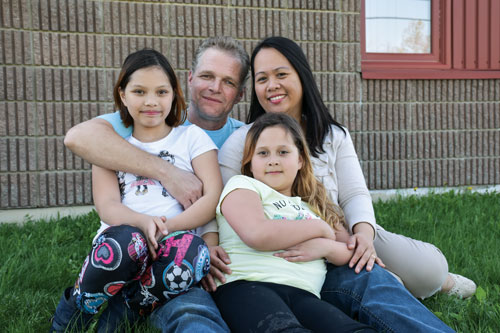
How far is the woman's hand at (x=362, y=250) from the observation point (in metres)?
1.90

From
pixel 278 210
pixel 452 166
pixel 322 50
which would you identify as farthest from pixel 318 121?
pixel 452 166

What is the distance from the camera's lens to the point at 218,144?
2.66 meters

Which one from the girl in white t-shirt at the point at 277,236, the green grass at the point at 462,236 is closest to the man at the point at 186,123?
the girl in white t-shirt at the point at 277,236

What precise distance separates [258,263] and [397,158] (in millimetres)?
3353

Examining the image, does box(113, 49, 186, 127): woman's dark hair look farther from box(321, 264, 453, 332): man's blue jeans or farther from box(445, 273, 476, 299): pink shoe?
box(445, 273, 476, 299): pink shoe

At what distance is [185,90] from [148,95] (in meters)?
2.31

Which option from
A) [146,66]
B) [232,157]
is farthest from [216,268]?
[146,66]

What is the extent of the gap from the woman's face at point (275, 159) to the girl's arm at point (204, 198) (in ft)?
0.58

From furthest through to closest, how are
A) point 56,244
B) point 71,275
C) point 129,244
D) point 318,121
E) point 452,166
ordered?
1. point 452,166
2. point 56,244
3. point 71,275
4. point 318,121
5. point 129,244

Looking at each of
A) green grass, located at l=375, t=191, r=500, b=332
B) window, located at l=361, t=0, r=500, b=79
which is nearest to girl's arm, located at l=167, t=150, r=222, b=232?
green grass, located at l=375, t=191, r=500, b=332

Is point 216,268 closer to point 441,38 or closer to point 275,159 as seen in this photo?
point 275,159

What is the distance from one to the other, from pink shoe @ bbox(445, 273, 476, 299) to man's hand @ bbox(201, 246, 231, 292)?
1.20 metres

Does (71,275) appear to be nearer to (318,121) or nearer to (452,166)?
(318,121)

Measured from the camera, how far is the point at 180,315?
1.60 m
